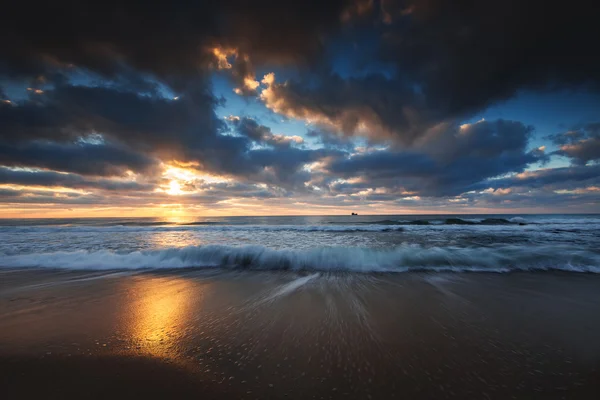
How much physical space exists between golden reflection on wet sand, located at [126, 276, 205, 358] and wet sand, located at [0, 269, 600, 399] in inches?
1.1

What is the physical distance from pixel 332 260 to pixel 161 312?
537cm

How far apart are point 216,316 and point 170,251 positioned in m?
6.29

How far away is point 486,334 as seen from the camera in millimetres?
3197

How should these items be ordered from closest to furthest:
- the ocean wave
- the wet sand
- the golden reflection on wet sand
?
the wet sand
the golden reflection on wet sand
the ocean wave

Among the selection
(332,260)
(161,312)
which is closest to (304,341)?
(161,312)

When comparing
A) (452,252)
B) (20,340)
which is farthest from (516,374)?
(452,252)

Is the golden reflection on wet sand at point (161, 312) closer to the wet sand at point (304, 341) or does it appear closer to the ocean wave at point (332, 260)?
the wet sand at point (304, 341)

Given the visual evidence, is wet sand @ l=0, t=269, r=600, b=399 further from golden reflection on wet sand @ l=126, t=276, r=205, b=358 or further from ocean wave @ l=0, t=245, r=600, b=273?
ocean wave @ l=0, t=245, r=600, b=273

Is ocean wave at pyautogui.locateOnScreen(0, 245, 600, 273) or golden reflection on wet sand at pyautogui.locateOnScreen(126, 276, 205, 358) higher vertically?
ocean wave at pyautogui.locateOnScreen(0, 245, 600, 273)

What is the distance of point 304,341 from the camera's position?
9.91 ft

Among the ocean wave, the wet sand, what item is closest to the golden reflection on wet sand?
the wet sand

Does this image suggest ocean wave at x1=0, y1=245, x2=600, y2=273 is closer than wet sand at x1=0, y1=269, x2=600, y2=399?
No

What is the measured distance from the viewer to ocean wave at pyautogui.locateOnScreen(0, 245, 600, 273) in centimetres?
736

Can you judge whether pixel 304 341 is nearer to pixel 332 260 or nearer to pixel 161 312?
pixel 161 312
